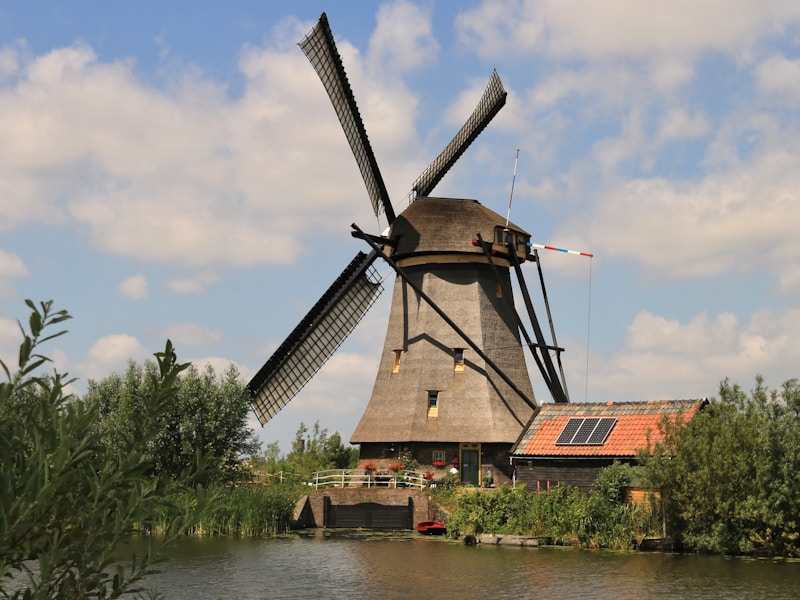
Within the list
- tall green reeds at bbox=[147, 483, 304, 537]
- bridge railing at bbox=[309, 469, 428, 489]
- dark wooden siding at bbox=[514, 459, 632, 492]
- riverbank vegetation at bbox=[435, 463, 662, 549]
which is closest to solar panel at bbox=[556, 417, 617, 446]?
dark wooden siding at bbox=[514, 459, 632, 492]

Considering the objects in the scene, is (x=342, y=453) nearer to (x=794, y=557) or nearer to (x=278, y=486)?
Result: (x=278, y=486)

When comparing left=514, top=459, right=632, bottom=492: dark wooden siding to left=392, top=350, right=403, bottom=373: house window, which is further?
left=392, top=350, right=403, bottom=373: house window

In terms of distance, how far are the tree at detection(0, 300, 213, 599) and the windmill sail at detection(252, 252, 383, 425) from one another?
30.4 metres

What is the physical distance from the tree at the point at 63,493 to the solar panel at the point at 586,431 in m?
25.7

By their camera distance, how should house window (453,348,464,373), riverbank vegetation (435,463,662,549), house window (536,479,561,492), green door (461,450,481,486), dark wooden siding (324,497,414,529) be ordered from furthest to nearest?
house window (453,348,464,373), green door (461,450,481,486), dark wooden siding (324,497,414,529), house window (536,479,561,492), riverbank vegetation (435,463,662,549)

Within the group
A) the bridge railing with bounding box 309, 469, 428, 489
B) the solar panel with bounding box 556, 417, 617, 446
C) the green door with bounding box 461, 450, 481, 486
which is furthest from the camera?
the green door with bounding box 461, 450, 481, 486

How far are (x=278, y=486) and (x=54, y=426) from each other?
3089 centimetres

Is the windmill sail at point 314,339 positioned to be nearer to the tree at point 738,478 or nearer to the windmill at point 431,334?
the windmill at point 431,334

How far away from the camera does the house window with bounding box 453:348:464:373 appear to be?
36500mm

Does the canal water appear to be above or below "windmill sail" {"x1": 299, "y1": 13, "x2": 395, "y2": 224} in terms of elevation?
below

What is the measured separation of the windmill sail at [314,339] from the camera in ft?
119

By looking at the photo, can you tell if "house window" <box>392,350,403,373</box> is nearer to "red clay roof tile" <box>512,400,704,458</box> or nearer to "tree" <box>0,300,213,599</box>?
"red clay roof tile" <box>512,400,704,458</box>

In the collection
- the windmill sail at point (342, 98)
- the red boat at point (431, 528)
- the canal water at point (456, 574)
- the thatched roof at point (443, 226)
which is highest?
the windmill sail at point (342, 98)

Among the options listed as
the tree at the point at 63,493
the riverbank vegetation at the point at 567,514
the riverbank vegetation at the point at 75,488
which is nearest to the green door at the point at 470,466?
the riverbank vegetation at the point at 567,514
